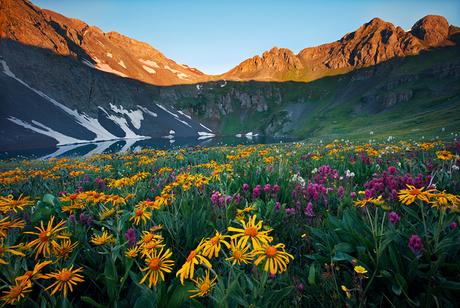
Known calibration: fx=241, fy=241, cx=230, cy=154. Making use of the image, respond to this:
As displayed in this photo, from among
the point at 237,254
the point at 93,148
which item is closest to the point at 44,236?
the point at 237,254

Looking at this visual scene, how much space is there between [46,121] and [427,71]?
697 feet

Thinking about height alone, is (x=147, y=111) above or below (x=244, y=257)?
above

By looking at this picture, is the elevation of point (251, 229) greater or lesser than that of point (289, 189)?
greater

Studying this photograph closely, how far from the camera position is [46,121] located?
338 feet

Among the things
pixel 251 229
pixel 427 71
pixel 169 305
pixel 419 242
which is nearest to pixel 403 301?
pixel 419 242

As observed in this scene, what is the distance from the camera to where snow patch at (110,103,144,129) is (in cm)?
14425

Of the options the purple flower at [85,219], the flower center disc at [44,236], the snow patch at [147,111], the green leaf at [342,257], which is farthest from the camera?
the snow patch at [147,111]

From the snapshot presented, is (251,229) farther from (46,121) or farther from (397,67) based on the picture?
(397,67)

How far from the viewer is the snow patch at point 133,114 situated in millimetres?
144250

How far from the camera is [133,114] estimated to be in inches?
5960

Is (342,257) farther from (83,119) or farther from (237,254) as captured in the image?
(83,119)

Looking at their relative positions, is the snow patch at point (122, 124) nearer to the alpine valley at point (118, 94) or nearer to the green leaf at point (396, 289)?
the alpine valley at point (118, 94)

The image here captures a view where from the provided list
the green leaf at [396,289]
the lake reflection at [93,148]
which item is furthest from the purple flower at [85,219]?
the lake reflection at [93,148]

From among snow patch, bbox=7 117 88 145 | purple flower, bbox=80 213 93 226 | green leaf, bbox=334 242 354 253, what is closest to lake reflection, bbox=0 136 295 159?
snow patch, bbox=7 117 88 145
